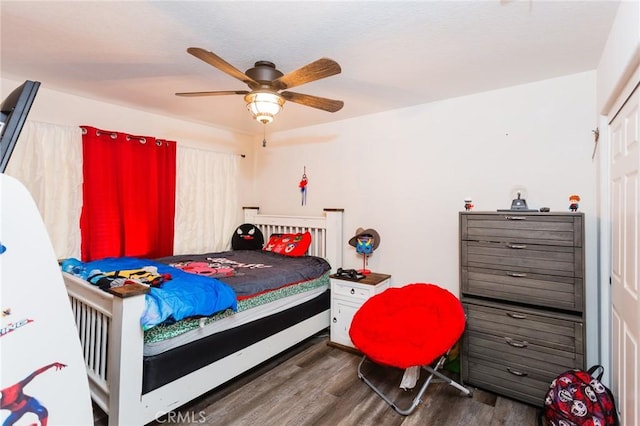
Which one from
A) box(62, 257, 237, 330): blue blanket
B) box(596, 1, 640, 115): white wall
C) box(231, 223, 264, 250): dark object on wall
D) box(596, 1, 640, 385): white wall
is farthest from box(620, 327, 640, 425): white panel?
box(231, 223, 264, 250): dark object on wall

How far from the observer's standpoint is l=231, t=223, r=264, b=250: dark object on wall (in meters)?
4.01

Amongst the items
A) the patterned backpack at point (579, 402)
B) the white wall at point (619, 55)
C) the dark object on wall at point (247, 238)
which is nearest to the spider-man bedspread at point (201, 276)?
the dark object on wall at point (247, 238)

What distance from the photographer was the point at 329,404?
7.16 feet

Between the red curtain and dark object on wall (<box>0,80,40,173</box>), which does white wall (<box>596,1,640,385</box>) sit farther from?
the red curtain

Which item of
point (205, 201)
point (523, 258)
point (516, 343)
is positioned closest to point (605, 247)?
point (523, 258)

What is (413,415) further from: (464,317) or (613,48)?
(613,48)

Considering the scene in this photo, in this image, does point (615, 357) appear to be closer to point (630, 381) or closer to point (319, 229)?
point (630, 381)

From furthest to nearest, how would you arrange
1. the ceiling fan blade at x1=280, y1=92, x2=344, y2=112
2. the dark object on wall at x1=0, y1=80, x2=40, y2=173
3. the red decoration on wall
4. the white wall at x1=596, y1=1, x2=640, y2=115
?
the red decoration on wall
the ceiling fan blade at x1=280, y1=92, x2=344, y2=112
the white wall at x1=596, y1=1, x2=640, y2=115
the dark object on wall at x1=0, y1=80, x2=40, y2=173

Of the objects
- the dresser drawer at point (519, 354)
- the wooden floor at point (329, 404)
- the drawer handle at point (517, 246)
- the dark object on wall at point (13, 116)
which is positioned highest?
the dark object on wall at point (13, 116)

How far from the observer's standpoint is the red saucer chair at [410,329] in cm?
208

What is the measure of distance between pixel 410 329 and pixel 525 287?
85 centimetres

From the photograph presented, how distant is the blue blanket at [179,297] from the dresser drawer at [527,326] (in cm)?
180

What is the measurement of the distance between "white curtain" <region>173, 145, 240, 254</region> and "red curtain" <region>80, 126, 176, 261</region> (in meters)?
0.13

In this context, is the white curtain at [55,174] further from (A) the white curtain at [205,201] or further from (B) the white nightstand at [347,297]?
(B) the white nightstand at [347,297]
